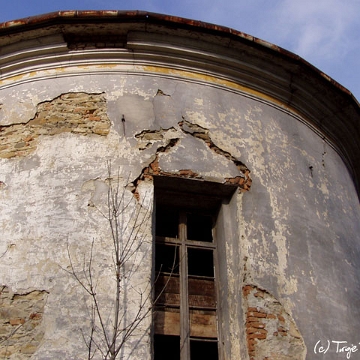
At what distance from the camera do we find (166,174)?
19.7 ft

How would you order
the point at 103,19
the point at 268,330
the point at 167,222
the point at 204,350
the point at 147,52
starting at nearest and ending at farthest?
the point at 268,330 → the point at 204,350 → the point at 167,222 → the point at 103,19 → the point at 147,52

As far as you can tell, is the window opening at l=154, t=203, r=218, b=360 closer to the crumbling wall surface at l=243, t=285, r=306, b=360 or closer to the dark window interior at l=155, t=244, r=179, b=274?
the dark window interior at l=155, t=244, r=179, b=274

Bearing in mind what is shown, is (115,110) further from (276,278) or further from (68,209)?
(276,278)

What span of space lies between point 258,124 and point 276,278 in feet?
6.56

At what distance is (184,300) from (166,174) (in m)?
1.29

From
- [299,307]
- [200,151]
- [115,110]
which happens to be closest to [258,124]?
[200,151]

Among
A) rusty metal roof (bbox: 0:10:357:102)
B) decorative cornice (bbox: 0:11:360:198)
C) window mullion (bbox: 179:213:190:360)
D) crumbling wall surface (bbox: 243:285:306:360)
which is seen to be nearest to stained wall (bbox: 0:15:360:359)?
crumbling wall surface (bbox: 243:285:306:360)

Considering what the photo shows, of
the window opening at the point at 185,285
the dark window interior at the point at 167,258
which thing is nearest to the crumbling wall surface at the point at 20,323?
the window opening at the point at 185,285

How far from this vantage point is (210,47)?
23.2ft

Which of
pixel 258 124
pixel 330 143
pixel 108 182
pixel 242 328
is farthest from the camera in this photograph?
pixel 330 143

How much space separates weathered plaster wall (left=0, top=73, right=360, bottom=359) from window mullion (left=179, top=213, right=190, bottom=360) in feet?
1.33

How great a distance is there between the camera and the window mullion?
17.7 feet

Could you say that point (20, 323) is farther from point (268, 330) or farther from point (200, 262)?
point (268, 330)

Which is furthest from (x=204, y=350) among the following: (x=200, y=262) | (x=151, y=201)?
(x=151, y=201)
